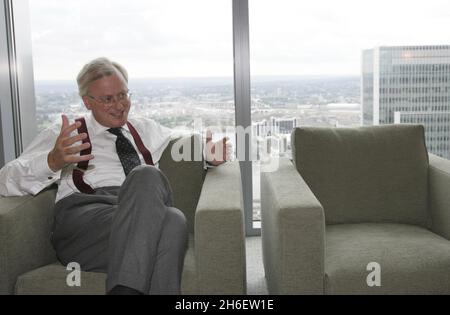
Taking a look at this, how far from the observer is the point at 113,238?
6.68 ft

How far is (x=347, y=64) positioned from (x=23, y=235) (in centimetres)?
220

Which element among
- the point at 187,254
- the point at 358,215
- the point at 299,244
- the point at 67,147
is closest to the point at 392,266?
the point at 299,244

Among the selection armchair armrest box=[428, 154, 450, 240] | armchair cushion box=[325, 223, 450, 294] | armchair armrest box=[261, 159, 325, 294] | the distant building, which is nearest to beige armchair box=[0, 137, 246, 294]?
armchair armrest box=[261, 159, 325, 294]

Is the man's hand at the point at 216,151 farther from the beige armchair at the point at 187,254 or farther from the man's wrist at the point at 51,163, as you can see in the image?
the man's wrist at the point at 51,163

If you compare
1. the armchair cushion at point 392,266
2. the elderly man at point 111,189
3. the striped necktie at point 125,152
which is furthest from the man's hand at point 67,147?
the armchair cushion at point 392,266

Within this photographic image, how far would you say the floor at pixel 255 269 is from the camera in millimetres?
2867

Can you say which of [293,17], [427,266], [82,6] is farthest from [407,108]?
[82,6]

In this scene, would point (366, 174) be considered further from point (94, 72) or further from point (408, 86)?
point (94, 72)

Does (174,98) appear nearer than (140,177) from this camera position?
No

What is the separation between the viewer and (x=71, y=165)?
96.8 inches

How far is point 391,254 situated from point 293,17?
179 cm

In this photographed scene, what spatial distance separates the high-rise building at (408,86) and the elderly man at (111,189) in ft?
4.13

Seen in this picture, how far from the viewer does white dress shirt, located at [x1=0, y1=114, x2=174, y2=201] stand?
231 cm
